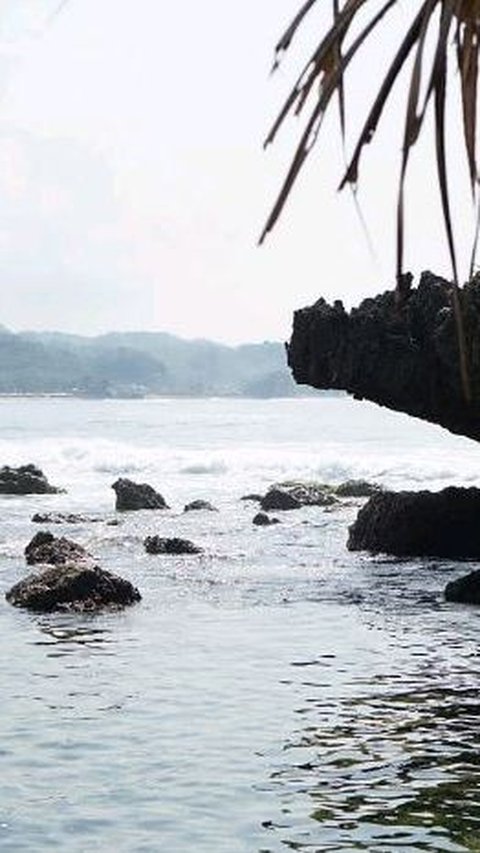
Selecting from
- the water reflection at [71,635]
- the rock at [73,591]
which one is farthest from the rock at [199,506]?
the water reflection at [71,635]

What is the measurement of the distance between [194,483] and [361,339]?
118ft

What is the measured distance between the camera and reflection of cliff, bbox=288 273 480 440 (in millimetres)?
31625

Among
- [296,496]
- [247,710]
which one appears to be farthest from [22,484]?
[247,710]

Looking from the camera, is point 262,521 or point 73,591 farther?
point 262,521

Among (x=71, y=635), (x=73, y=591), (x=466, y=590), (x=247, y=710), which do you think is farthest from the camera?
(x=466, y=590)

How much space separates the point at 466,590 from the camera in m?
24.4

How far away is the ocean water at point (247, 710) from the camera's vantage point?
11.6 m

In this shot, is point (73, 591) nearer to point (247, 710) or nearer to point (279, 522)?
point (247, 710)

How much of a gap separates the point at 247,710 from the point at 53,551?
15465mm

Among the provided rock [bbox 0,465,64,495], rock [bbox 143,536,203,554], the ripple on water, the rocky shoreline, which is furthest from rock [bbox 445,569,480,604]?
rock [bbox 0,465,64,495]

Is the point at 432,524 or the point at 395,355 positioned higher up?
the point at 395,355

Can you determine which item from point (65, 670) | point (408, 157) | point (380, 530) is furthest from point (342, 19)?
point (380, 530)

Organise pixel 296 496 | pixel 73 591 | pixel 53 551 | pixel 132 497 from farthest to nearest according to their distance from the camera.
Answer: pixel 296 496 < pixel 132 497 < pixel 53 551 < pixel 73 591

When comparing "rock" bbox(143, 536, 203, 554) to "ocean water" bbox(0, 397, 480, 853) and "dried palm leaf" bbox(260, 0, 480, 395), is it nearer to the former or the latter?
"ocean water" bbox(0, 397, 480, 853)
